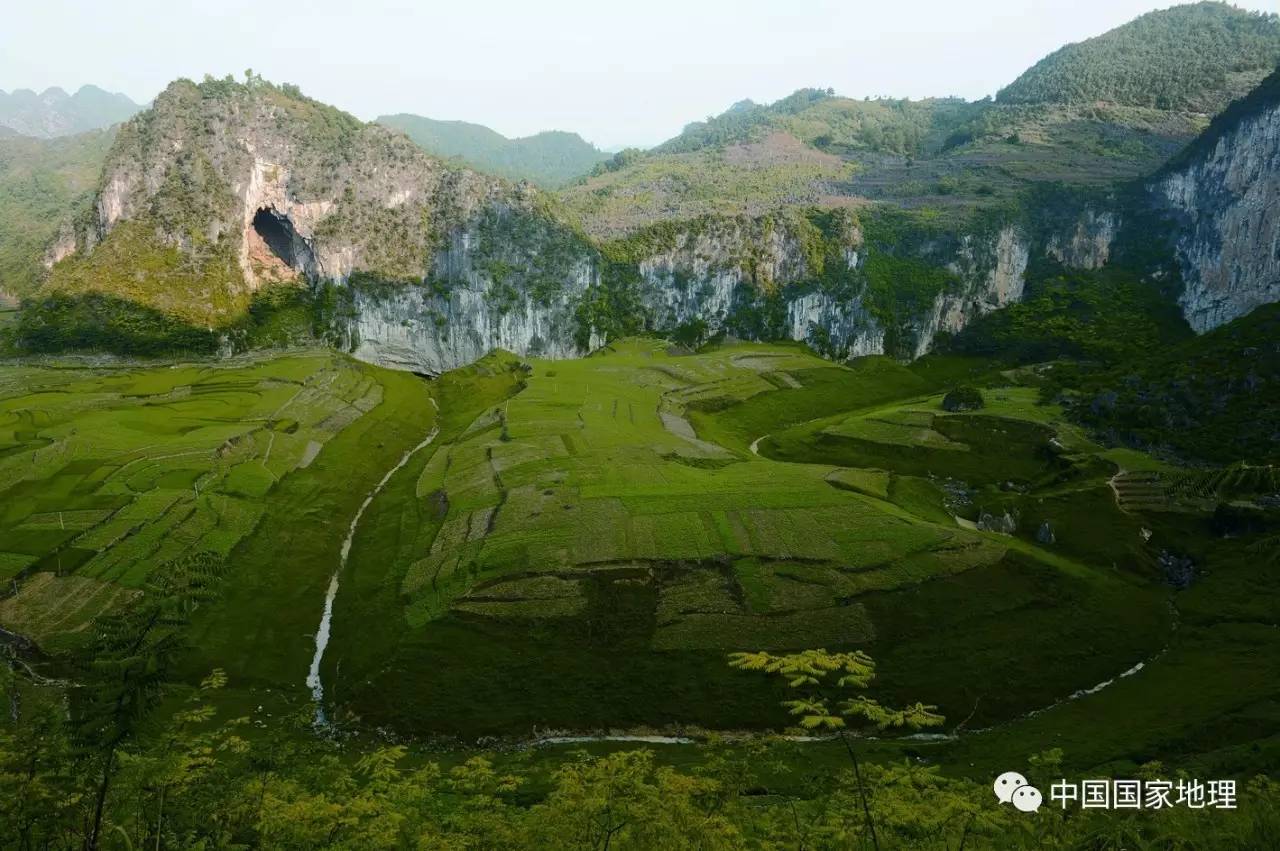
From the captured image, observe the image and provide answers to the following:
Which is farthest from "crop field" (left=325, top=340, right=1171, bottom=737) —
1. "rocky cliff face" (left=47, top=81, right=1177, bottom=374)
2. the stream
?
"rocky cliff face" (left=47, top=81, right=1177, bottom=374)

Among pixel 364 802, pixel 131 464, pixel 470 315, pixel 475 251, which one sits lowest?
pixel 131 464

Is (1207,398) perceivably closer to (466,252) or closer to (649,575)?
(649,575)

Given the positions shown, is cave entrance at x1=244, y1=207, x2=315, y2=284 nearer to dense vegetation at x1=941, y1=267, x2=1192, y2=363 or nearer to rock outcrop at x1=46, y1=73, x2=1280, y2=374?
rock outcrop at x1=46, y1=73, x2=1280, y2=374

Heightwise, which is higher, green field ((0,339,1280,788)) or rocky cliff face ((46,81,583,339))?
rocky cliff face ((46,81,583,339))

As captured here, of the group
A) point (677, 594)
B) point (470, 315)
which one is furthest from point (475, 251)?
point (677, 594)

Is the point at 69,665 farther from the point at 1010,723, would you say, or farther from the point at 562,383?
the point at 562,383

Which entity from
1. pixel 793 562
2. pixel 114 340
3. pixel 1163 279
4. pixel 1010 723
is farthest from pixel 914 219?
pixel 114 340
